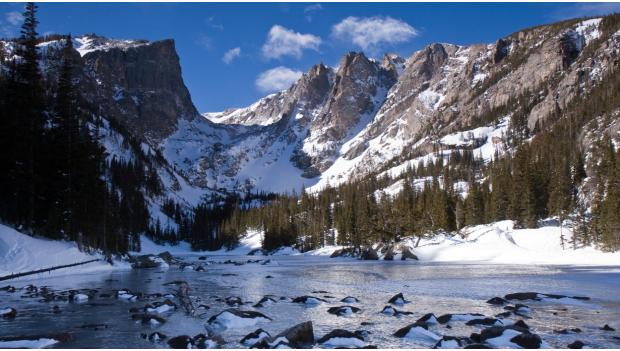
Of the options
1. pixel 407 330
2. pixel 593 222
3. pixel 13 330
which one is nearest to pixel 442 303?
pixel 407 330

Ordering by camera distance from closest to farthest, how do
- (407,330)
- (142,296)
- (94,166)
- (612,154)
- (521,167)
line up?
1. (407,330)
2. (142,296)
3. (94,166)
4. (612,154)
5. (521,167)

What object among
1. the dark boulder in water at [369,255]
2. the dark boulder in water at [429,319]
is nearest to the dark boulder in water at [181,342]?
the dark boulder in water at [429,319]

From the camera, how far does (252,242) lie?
190m

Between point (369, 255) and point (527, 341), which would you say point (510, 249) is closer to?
point (369, 255)

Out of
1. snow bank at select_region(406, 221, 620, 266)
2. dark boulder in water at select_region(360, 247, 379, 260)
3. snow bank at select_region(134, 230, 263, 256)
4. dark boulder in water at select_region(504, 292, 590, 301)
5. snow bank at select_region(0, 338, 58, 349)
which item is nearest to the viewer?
snow bank at select_region(0, 338, 58, 349)

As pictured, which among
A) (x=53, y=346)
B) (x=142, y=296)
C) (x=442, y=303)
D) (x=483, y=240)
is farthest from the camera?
(x=483, y=240)

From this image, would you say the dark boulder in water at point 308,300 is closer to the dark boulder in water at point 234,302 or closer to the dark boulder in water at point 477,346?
the dark boulder in water at point 234,302

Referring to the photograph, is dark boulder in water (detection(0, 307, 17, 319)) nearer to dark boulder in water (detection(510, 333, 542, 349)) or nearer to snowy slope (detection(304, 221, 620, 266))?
dark boulder in water (detection(510, 333, 542, 349))

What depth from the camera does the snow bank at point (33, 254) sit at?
4266 centimetres

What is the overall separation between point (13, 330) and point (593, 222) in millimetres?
77391

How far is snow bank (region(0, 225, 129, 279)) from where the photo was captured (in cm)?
4266

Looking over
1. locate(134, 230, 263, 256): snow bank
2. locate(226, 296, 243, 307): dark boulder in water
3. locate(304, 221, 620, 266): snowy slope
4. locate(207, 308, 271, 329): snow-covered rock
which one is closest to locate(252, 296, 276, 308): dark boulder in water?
locate(226, 296, 243, 307): dark boulder in water

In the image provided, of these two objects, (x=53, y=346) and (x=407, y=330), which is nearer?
(x=53, y=346)

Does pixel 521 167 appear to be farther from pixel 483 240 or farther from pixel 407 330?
pixel 407 330
